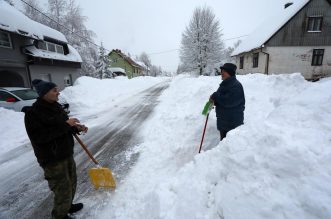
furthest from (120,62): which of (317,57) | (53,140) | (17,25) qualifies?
(53,140)

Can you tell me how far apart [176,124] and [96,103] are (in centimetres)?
757

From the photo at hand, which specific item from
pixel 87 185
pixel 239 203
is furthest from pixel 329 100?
pixel 87 185

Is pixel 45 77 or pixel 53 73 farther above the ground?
pixel 53 73

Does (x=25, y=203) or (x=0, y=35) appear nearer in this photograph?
(x=25, y=203)

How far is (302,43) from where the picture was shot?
1847 cm

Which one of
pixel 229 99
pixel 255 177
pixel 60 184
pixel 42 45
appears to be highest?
pixel 42 45

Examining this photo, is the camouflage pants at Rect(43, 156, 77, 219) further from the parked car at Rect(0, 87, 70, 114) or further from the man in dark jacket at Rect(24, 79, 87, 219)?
the parked car at Rect(0, 87, 70, 114)

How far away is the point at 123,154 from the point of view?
15.9ft

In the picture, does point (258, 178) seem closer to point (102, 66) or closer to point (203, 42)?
point (203, 42)

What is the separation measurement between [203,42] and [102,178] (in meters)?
27.2

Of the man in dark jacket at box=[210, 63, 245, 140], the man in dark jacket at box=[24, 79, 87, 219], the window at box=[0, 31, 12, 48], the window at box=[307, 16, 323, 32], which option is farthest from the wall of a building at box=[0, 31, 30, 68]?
the window at box=[307, 16, 323, 32]

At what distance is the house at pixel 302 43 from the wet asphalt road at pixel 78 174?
17.9 meters

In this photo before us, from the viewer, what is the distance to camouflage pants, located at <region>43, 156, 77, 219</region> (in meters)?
2.45

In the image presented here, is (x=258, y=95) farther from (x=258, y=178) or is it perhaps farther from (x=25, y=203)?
(x=25, y=203)
